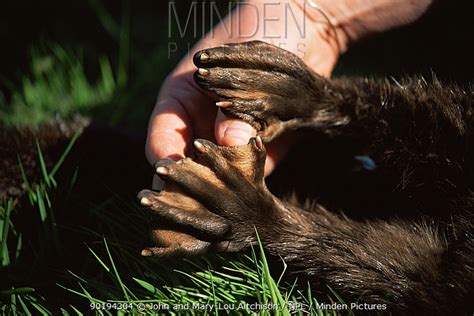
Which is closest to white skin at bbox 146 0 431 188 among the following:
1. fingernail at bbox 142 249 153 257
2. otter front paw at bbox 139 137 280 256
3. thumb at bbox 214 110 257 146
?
thumb at bbox 214 110 257 146

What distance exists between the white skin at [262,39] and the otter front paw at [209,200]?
151mm

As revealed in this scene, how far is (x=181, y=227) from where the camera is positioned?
5.12ft

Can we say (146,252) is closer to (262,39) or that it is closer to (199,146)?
(199,146)

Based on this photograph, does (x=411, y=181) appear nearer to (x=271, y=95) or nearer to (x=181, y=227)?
(x=271, y=95)

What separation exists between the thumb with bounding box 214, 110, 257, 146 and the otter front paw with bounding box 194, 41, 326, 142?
25mm

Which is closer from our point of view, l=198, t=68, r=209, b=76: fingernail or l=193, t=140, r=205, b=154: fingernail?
l=193, t=140, r=205, b=154: fingernail

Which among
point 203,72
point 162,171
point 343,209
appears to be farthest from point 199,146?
point 343,209

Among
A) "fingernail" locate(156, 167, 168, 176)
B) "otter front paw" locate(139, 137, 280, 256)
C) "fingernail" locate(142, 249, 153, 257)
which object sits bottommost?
"fingernail" locate(142, 249, 153, 257)

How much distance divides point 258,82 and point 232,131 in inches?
7.3

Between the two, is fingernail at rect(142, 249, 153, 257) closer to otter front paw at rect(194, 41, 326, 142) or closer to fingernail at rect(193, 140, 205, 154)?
fingernail at rect(193, 140, 205, 154)

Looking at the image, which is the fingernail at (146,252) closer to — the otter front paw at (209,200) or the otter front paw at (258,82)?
the otter front paw at (209,200)

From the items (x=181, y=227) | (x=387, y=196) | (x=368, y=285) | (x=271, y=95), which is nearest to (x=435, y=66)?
(x=387, y=196)

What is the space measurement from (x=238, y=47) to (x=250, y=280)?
71 centimetres

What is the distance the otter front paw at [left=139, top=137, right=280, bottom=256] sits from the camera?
1.55 meters
